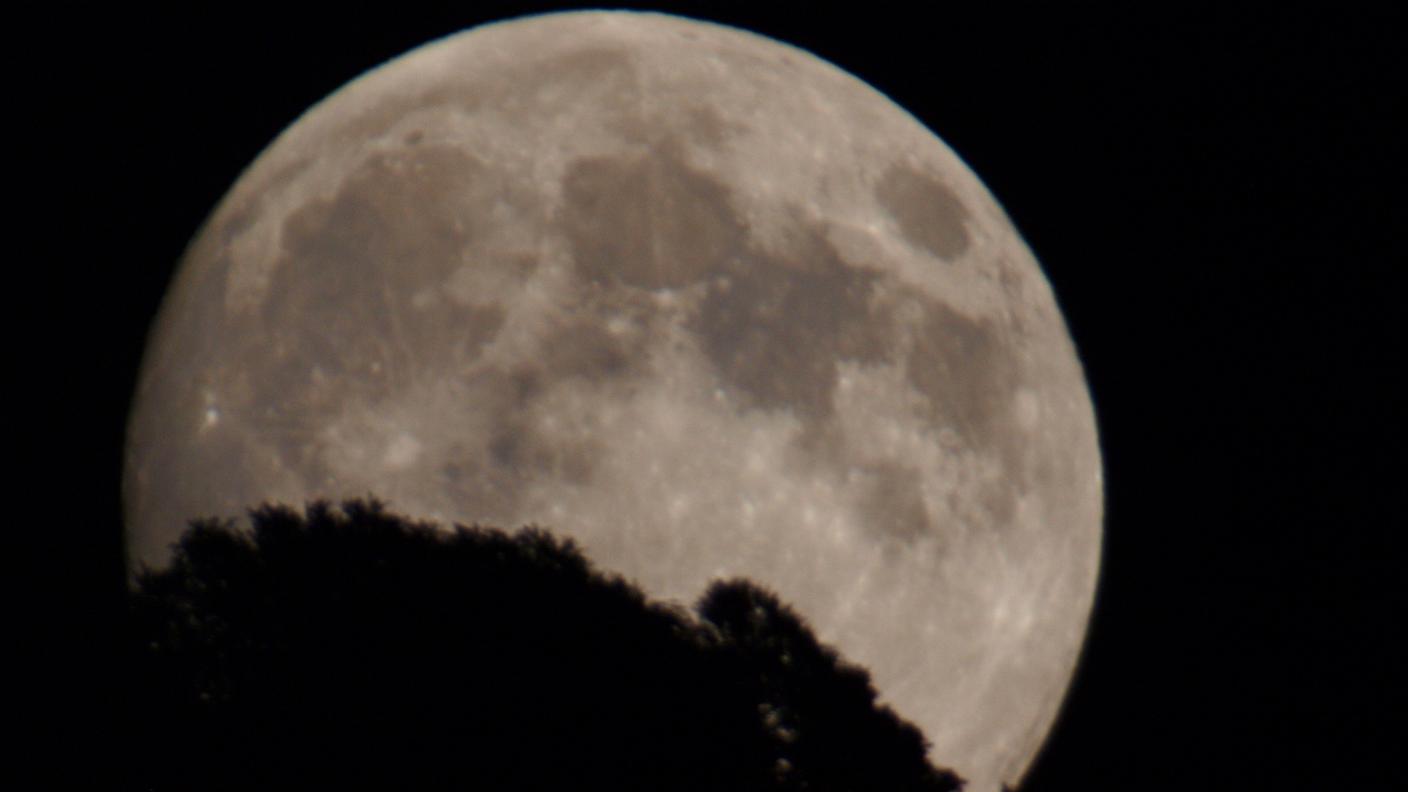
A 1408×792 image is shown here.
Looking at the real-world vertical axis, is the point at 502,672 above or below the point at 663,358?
below

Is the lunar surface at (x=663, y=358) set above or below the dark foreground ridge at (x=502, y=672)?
above

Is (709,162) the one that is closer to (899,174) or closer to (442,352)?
(899,174)

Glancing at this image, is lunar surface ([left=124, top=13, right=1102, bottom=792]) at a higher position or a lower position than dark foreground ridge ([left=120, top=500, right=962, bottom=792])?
higher

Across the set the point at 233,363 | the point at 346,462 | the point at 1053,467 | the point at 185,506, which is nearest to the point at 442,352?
the point at 346,462
